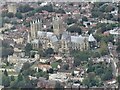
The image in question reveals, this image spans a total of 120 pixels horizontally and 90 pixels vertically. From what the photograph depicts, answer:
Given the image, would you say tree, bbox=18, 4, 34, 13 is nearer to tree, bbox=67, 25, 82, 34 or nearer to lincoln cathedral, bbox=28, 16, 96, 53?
lincoln cathedral, bbox=28, 16, 96, 53

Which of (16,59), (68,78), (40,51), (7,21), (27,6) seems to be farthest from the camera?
(27,6)

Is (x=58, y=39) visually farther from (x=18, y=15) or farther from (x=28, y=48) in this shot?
(x=18, y=15)

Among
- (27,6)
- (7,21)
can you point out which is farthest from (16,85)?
(27,6)

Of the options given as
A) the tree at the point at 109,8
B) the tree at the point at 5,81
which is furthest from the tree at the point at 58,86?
the tree at the point at 109,8

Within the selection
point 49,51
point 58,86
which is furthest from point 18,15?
point 58,86

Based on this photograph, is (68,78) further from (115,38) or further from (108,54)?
(115,38)

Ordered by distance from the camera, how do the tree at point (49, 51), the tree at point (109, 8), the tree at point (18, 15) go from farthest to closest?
the tree at point (109, 8), the tree at point (18, 15), the tree at point (49, 51)

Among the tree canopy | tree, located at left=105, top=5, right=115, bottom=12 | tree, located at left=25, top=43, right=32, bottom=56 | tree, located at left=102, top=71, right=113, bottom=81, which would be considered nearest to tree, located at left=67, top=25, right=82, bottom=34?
the tree canopy

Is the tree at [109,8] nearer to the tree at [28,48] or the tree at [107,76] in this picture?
the tree at [28,48]
